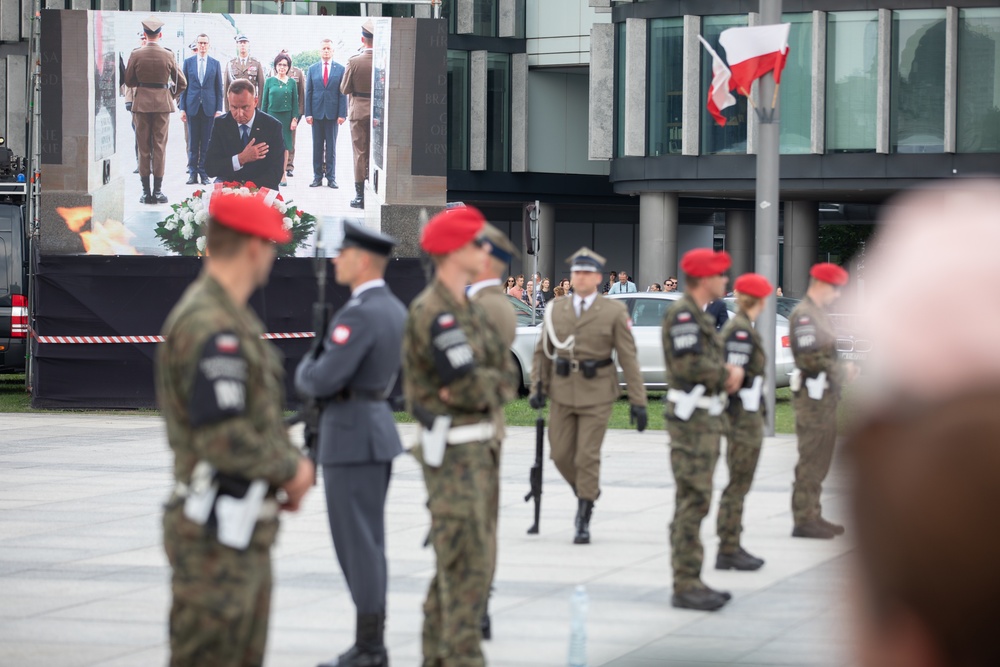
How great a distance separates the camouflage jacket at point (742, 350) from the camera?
9.88 meters

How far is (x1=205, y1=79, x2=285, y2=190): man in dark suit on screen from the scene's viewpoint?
81.7ft

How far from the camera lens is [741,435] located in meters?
9.85

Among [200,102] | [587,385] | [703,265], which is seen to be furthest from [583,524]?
[200,102]

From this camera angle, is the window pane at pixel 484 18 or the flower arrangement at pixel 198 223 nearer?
the flower arrangement at pixel 198 223

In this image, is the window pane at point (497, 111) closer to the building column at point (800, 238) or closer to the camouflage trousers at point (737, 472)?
the building column at point (800, 238)

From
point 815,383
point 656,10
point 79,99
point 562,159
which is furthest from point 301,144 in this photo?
point 562,159

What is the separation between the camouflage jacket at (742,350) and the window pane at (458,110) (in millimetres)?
41696

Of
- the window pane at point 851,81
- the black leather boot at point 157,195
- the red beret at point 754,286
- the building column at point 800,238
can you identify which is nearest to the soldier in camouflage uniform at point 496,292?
the red beret at point 754,286

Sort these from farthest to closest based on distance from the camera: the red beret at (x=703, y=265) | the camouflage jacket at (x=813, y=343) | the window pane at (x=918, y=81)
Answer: the window pane at (x=918, y=81), the camouflage jacket at (x=813, y=343), the red beret at (x=703, y=265)

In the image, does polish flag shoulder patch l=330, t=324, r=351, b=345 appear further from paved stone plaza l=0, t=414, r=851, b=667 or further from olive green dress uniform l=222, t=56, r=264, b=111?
olive green dress uniform l=222, t=56, r=264, b=111

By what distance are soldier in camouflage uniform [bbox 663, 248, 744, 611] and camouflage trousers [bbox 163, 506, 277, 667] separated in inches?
168

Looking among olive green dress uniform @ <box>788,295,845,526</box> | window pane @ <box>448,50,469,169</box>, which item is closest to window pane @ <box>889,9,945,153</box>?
window pane @ <box>448,50,469,169</box>

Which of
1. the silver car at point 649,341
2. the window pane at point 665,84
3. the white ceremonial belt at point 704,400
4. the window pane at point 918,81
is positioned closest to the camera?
the white ceremonial belt at point 704,400

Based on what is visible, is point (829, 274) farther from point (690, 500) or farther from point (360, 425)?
point (360, 425)
